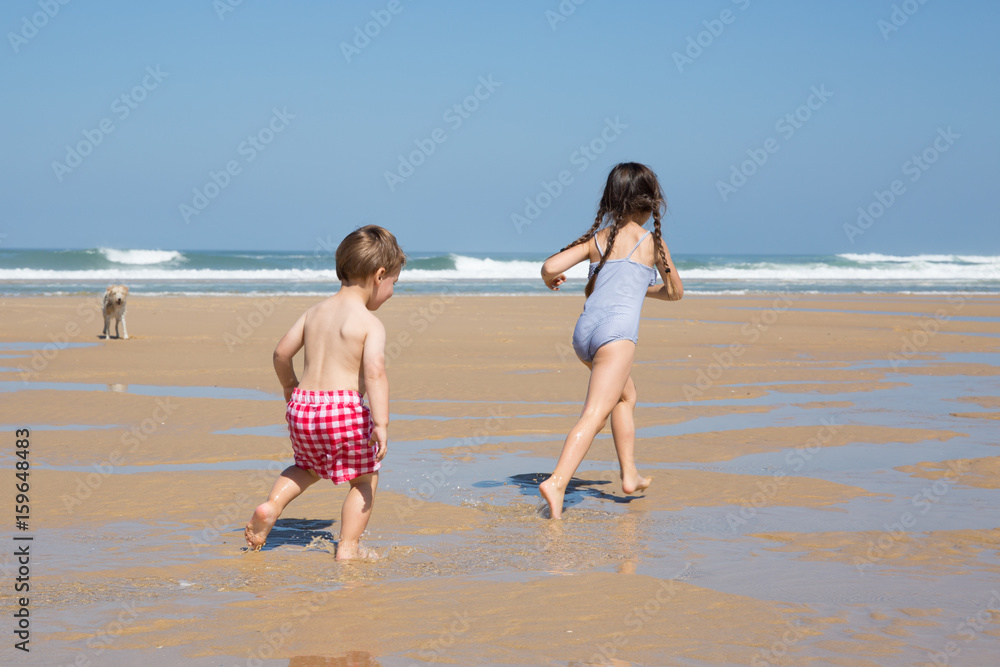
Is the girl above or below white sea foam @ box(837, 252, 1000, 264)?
below

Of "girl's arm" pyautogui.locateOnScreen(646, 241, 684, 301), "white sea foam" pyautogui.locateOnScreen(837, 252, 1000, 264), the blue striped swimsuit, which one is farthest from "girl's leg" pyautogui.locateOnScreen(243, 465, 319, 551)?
"white sea foam" pyautogui.locateOnScreen(837, 252, 1000, 264)

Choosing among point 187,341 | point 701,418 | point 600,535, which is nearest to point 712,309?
point 187,341

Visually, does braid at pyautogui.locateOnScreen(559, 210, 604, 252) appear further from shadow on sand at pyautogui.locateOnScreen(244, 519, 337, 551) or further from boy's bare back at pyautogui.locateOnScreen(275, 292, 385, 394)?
shadow on sand at pyautogui.locateOnScreen(244, 519, 337, 551)

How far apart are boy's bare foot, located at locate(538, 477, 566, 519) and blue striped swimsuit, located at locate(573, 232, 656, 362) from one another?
0.69 meters

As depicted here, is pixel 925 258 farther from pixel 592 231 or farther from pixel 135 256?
pixel 592 231

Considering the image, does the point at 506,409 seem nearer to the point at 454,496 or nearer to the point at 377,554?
the point at 454,496

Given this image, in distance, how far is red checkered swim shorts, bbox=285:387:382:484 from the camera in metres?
3.69

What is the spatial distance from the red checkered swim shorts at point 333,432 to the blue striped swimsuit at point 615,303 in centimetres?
131

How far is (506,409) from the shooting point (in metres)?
7.59

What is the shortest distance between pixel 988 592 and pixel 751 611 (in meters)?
0.88

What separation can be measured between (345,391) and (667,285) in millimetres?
1754

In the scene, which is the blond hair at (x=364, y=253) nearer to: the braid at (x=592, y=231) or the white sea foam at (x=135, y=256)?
the braid at (x=592, y=231)

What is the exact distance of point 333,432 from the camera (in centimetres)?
369

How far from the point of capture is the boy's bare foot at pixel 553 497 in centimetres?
433
